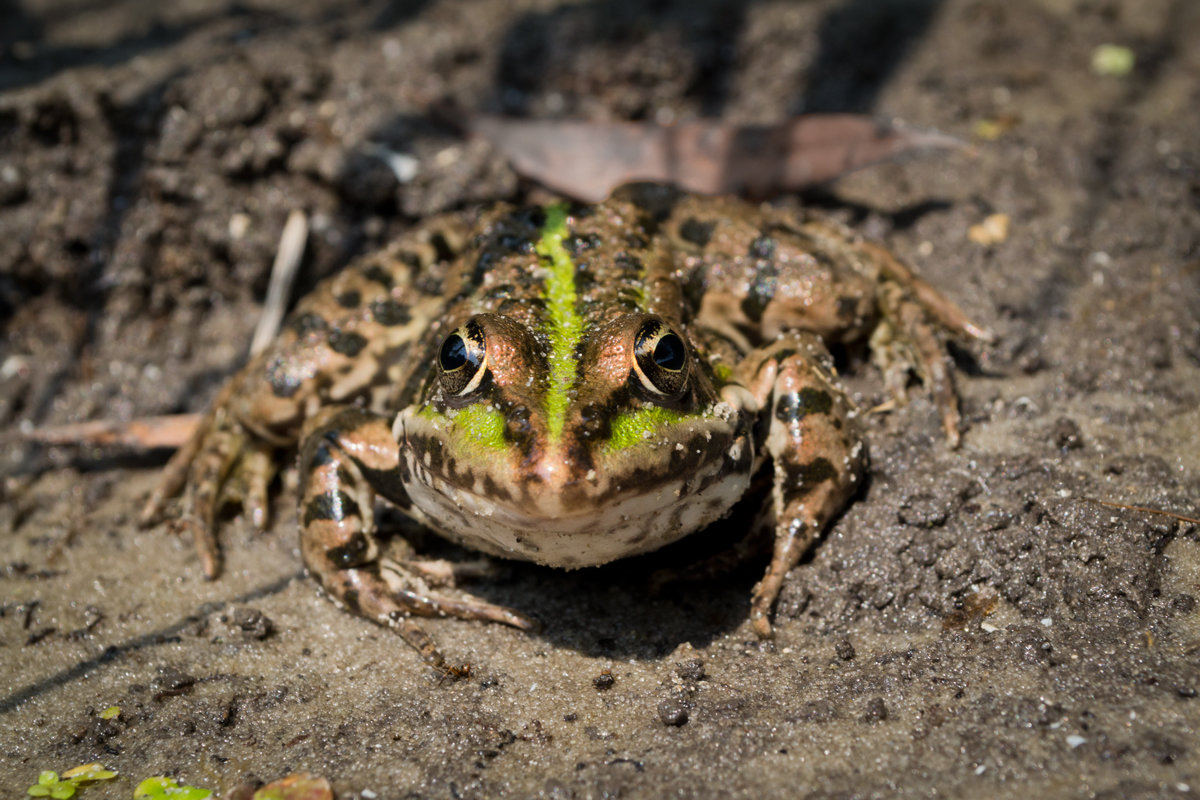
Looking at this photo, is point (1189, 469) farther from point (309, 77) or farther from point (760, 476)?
point (309, 77)

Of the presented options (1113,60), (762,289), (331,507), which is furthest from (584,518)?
(1113,60)

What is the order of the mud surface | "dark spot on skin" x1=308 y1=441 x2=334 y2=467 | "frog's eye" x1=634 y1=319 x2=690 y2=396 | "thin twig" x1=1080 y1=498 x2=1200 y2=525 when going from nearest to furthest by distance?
the mud surface, "frog's eye" x1=634 y1=319 x2=690 y2=396, "thin twig" x1=1080 y1=498 x2=1200 y2=525, "dark spot on skin" x1=308 y1=441 x2=334 y2=467

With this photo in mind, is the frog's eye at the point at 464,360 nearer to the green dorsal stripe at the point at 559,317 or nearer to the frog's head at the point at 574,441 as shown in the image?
the frog's head at the point at 574,441

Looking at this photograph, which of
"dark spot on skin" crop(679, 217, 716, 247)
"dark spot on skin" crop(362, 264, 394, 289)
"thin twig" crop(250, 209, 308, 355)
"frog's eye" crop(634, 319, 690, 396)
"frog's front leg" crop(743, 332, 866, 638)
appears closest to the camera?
"frog's eye" crop(634, 319, 690, 396)

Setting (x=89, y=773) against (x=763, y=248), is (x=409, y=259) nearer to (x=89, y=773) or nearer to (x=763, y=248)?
(x=763, y=248)

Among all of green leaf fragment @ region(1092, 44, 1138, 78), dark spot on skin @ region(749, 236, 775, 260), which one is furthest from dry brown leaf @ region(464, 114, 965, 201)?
green leaf fragment @ region(1092, 44, 1138, 78)

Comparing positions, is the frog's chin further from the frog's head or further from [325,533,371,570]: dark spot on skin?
[325,533,371,570]: dark spot on skin

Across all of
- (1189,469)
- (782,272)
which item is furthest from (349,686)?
(1189,469)
